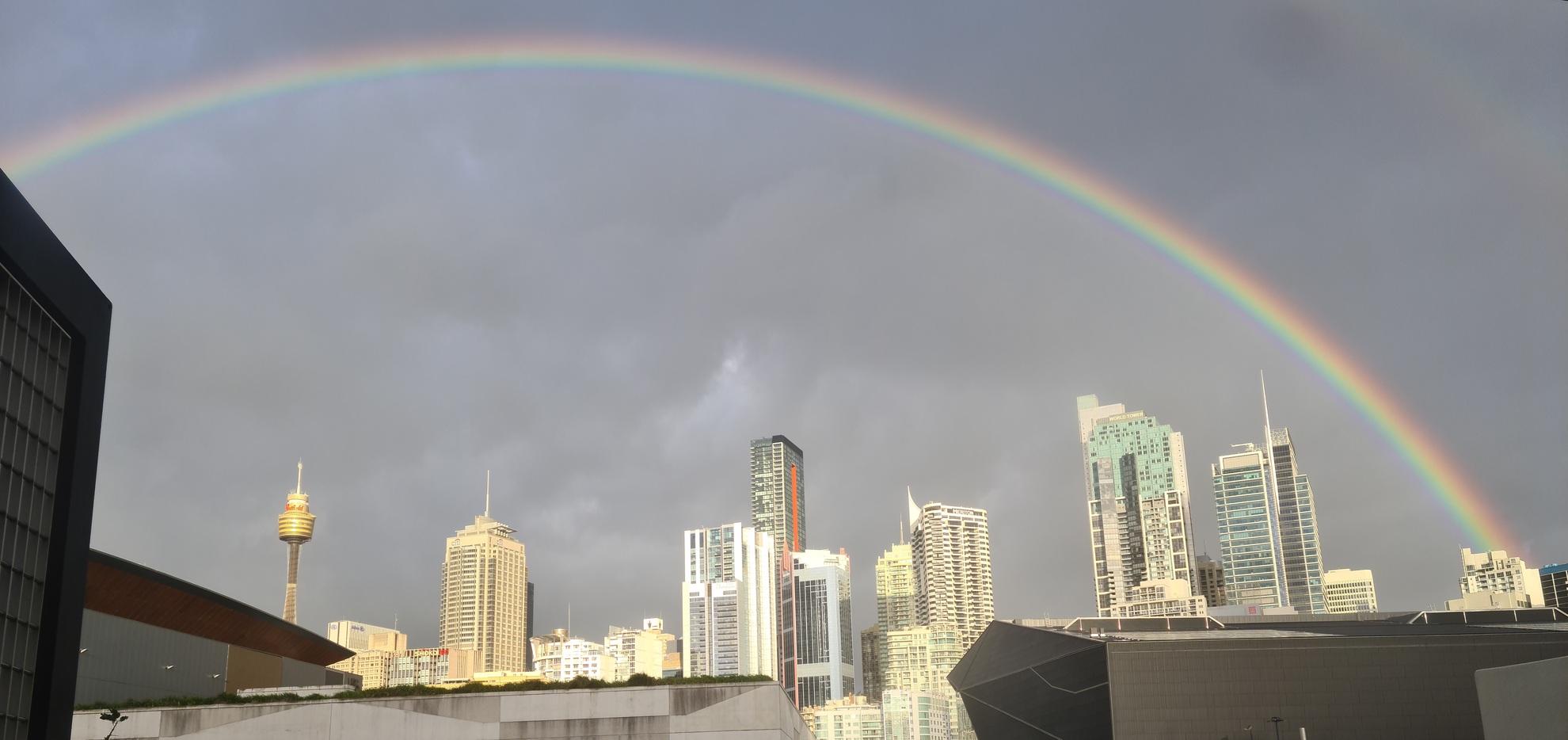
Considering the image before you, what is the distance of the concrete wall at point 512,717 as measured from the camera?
173 feet

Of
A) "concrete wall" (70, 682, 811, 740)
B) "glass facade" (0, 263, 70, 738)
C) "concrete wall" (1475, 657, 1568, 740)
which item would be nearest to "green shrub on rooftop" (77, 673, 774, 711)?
"concrete wall" (70, 682, 811, 740)

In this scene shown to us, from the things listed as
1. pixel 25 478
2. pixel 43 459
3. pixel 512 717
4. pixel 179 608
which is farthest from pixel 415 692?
pixel 25 478

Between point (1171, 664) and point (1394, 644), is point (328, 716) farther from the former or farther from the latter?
point (1394, 644)

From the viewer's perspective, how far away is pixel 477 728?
176 feet

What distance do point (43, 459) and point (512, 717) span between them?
91.1ft

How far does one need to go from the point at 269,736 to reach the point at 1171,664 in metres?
62.7

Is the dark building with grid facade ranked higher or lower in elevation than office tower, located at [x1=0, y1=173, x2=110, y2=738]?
lower

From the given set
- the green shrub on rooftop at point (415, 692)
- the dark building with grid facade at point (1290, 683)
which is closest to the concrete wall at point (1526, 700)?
the green shrub on rooftop at point (415, 692)

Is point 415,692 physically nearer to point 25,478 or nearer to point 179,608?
point 179,608

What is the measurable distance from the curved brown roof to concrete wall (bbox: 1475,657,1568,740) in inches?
1988

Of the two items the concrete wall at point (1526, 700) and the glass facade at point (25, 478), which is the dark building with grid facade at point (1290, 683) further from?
the glass facade at point (25, 478)

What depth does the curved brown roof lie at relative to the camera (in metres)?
58.1

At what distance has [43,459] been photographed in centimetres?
3073

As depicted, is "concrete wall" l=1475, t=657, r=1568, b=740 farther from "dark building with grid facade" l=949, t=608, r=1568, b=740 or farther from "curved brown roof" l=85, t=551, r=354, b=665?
"dark building with grid facade" l=949, t=608, r=1568, b=740
